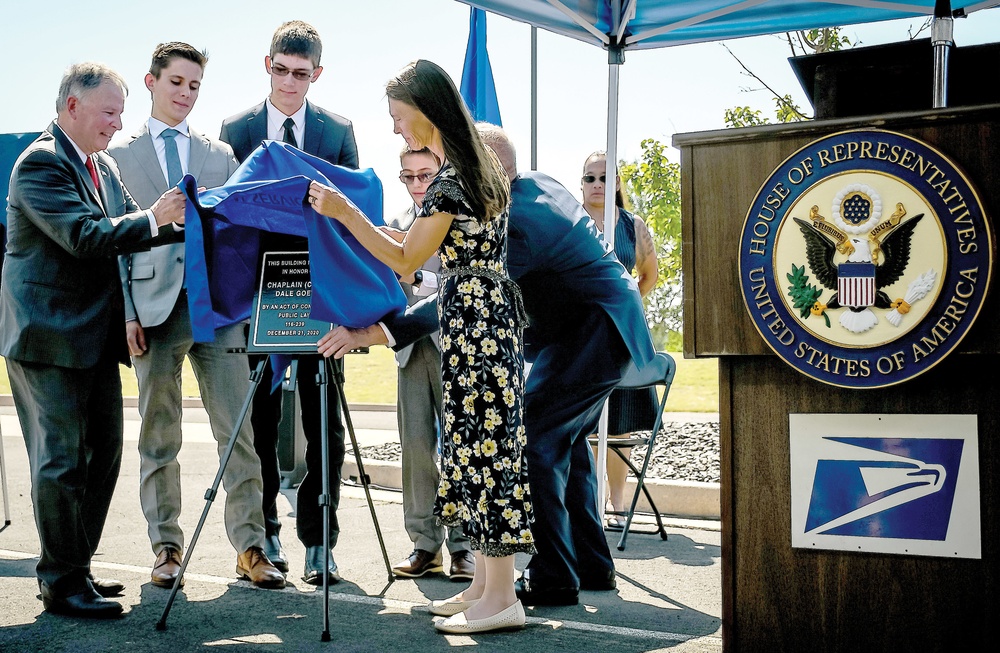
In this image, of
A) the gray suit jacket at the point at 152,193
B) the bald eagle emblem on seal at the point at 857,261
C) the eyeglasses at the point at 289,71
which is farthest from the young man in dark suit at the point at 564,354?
the bald eagle emblem on seal at the point at 857,261

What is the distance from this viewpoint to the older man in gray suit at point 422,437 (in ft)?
15.4

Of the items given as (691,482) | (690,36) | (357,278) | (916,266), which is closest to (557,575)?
(357,278)

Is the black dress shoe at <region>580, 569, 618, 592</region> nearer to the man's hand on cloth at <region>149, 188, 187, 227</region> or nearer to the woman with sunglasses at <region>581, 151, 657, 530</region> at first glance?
the woman with sunglasses at <region>581, 151, 657, 530</region>

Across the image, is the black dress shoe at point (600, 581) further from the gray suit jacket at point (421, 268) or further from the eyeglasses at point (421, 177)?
the eyeglasses at point (421, 177)

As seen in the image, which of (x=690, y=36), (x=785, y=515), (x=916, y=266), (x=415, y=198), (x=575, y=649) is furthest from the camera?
(x=690, y=36)

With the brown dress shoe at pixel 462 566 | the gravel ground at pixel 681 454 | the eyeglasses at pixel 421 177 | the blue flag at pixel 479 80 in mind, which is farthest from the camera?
the gravel ground at pixel 681 454

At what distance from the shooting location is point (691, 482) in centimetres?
666

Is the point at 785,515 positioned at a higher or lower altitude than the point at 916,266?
lower

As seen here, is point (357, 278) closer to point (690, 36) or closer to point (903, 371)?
point (903, 371)

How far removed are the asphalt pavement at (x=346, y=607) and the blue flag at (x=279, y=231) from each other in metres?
1.09

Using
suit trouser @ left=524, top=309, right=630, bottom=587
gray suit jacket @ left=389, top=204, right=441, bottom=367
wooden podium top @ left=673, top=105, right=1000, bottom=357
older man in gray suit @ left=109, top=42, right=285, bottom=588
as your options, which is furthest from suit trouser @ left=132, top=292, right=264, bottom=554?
wooden podium top @ left=673, top=105, right=1000, bottom=357

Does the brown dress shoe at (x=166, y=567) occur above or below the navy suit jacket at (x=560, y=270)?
below

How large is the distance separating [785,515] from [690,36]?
442 centimetres

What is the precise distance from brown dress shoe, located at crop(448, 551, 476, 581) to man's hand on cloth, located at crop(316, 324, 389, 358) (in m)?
1.28
